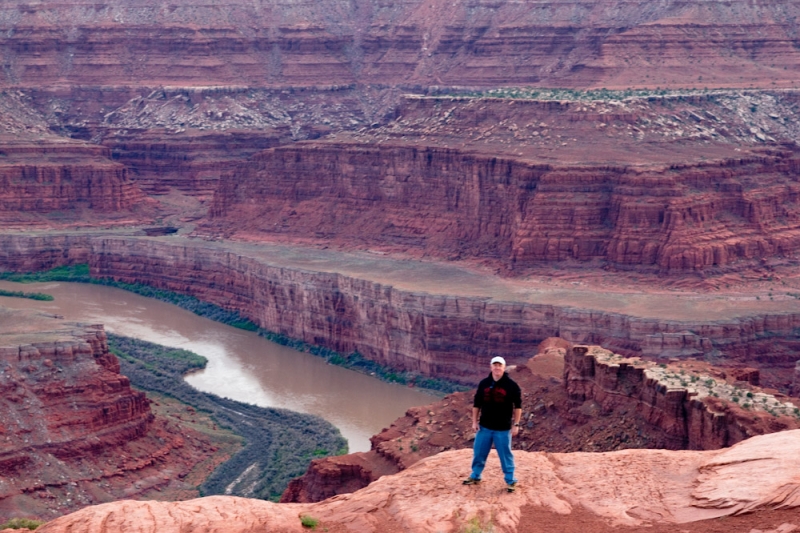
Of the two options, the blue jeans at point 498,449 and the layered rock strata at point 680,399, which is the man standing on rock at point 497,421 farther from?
the layered rock strata at point 680,399

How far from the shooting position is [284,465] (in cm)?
5159

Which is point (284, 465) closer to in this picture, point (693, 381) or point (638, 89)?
point (693, 381)

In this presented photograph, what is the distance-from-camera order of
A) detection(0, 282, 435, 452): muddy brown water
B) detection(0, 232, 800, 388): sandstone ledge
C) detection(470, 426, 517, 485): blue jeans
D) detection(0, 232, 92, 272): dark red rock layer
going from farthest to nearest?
detection(0, 232, 92, 272): dark red rock layer
detection(0, 232, 800, 388): sandstone ledge
detection(0, 282, 435, 452): muddy brown water
detection(470, 426, 517, 485): blue jeans

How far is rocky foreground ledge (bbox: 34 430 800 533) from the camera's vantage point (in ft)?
75.4

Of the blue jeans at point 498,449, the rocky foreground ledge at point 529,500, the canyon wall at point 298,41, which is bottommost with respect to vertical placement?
the rocky foreground ledge at point 529,500

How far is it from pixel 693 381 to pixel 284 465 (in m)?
18.0

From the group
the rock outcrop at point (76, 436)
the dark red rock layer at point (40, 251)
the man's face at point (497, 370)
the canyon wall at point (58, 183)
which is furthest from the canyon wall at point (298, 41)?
the man's face at point (497, 370)

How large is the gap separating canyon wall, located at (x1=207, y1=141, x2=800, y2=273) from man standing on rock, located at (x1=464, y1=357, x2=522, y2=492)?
47869mm

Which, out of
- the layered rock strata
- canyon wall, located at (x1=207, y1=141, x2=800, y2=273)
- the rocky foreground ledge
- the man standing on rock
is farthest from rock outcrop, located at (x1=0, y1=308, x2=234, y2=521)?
canyon wall, located at (x1=207, y1=141, x2=800, y2=273)

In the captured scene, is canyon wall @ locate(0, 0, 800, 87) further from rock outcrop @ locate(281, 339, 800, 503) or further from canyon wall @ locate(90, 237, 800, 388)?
rock outcrop @ locate(281, 339, 800, 503)

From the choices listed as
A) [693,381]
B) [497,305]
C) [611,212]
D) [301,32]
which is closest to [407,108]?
[611,212]

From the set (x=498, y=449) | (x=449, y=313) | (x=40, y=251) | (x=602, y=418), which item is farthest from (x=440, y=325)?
(x=498, y=449)

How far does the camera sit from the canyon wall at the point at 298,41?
379 ft

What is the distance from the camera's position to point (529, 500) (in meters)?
23.9
